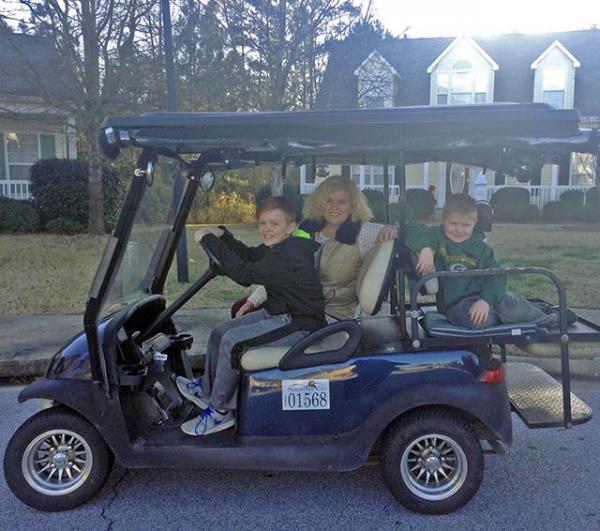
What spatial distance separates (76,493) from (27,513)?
0.25 meters

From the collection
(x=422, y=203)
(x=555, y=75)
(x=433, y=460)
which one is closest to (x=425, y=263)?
(x=433, y=460)

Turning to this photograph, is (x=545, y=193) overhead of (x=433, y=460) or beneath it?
overhead

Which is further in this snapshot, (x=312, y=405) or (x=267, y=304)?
(x=267, y=304)

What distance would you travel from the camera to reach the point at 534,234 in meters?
14.1

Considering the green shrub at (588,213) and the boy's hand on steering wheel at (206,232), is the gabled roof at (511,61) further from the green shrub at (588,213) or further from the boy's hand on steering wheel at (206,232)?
the boy's hand on steering wheel at (206,232)

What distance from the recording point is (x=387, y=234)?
322 cm

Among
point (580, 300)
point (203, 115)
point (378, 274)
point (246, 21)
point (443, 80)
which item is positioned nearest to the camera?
point (203, 115)

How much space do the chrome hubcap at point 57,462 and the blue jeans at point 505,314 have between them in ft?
6.42

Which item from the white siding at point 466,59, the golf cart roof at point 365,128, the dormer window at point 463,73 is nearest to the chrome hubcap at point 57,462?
the golf cart roof at point 365,128

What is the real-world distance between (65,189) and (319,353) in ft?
→ 41.1

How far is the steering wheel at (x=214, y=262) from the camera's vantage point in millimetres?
2893

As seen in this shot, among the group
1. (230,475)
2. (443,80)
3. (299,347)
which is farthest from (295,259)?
(443,80)

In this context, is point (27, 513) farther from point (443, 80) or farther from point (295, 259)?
point (443, 80)

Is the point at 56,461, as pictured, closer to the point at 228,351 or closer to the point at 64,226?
the point at 228,351
